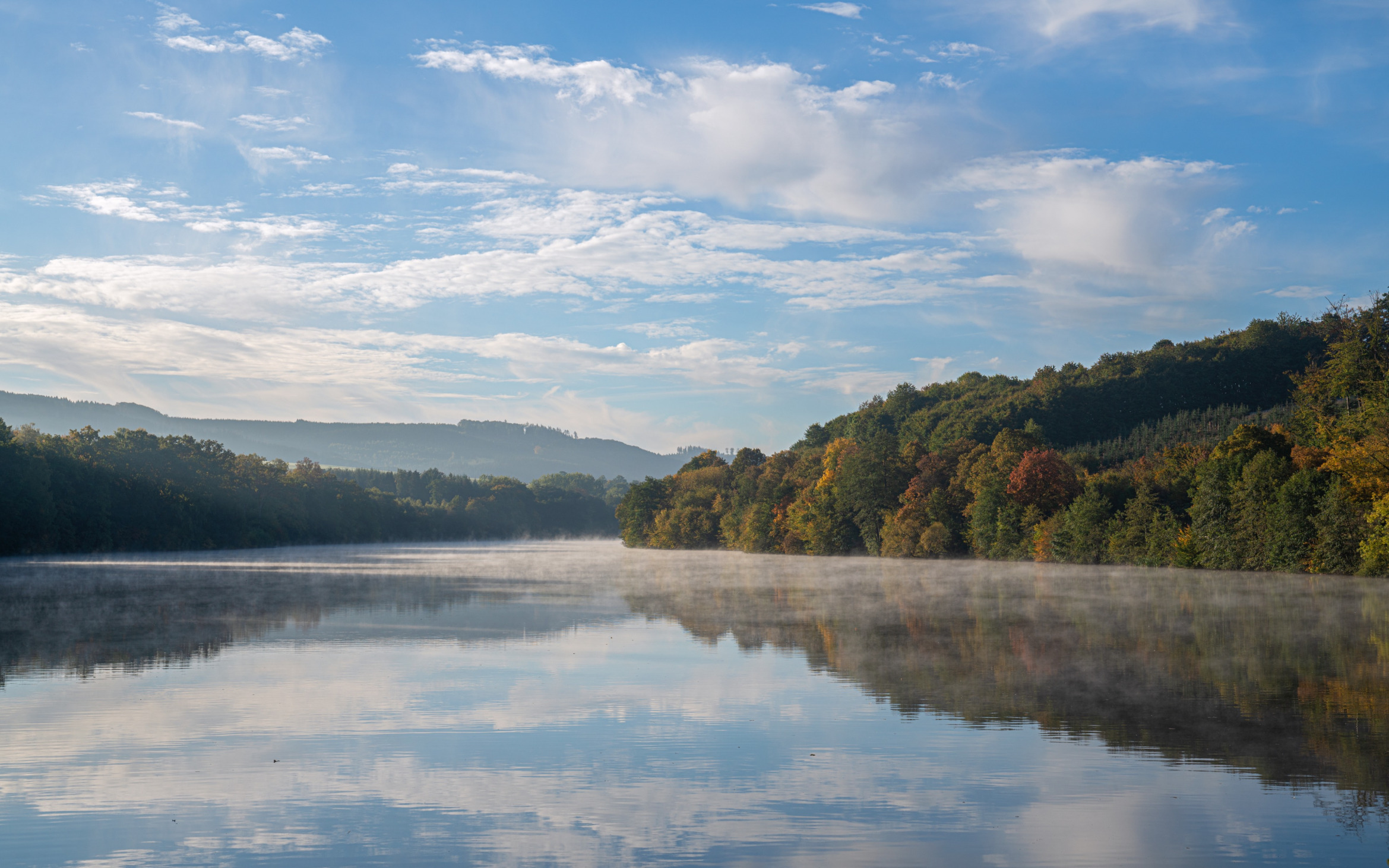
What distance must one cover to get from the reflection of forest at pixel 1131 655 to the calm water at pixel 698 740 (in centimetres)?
9

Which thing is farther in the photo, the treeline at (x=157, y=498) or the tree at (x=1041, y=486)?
the treeline at (x=157, y=498)

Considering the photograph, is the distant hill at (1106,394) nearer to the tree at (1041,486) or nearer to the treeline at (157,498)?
the tree at (1041,486)

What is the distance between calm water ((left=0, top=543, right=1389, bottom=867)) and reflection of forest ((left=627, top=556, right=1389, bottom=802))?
95mm

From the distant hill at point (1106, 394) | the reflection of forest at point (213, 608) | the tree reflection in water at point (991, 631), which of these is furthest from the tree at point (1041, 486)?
the reflection of forest at point (213, 608)

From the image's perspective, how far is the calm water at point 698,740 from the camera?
810 centimetres

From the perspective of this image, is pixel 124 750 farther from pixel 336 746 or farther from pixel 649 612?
pixel 649 612

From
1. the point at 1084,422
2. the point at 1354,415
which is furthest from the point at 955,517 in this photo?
the point at 1084,422

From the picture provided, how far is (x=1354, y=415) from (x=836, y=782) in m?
51.9

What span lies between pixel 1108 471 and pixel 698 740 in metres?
66.4

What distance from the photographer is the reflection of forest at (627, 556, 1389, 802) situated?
11617 millimetres

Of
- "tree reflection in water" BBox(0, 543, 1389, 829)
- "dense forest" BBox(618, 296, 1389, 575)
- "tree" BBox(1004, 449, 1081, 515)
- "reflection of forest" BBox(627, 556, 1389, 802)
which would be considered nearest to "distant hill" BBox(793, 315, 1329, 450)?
"dense forest" BBox(618, 296, 1389, 575)

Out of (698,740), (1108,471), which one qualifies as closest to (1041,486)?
(1108,471)

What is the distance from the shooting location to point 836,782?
9.80 metres

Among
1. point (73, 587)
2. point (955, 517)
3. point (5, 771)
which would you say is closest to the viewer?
point (5, 771)
